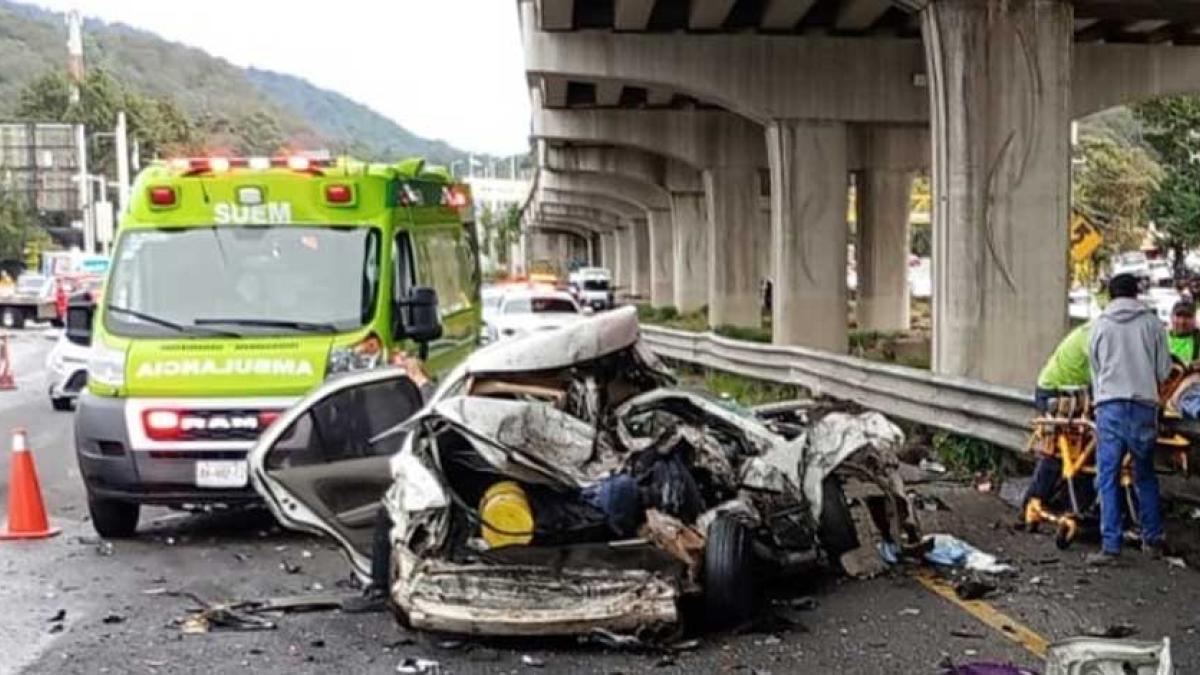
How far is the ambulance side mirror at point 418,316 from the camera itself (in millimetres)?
10375

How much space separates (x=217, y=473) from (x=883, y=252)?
3518cm

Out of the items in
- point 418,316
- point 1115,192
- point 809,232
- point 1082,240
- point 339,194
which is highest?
point 1115,192

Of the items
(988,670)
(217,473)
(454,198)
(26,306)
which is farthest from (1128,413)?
(26,306)

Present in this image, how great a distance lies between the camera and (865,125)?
1283 inches

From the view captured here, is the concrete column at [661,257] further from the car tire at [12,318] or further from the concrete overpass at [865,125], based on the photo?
the car tire at [12,318]

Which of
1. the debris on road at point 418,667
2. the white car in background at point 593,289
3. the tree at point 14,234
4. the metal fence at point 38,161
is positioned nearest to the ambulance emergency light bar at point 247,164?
the debris on road at point 418,667

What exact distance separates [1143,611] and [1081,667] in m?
3.16

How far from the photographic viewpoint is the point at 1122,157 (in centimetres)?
8169

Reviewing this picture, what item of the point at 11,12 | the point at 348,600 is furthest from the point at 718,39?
the point at 11,12

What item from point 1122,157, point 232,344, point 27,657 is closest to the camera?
point 27,657

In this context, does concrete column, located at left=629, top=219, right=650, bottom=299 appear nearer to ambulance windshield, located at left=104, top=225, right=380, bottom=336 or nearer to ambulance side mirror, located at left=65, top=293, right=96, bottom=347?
ambulance side mirror, located at left=65, top=293, right=96, bottom=347

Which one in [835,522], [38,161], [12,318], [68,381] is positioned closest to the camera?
[835,522]

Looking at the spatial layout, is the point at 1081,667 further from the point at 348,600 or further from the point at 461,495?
the point at 348,600

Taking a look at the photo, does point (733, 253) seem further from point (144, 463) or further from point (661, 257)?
point (144, 463)
